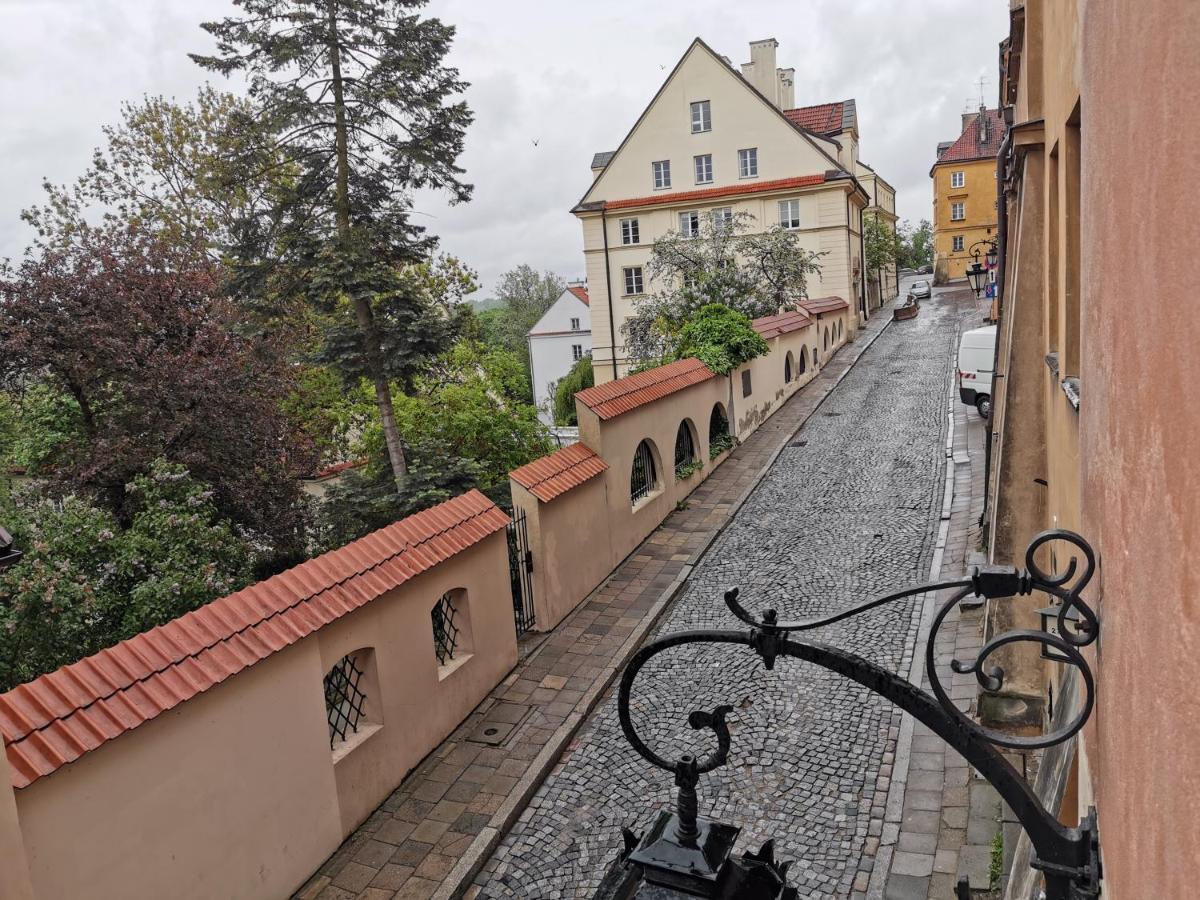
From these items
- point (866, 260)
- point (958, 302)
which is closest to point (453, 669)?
point (866, 260)

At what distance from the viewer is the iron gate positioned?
38.4 feet

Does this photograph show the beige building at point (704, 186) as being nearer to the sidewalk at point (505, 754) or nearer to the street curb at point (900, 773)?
the sidewalk at point (505, 754)

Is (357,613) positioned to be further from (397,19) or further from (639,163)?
(639,163)

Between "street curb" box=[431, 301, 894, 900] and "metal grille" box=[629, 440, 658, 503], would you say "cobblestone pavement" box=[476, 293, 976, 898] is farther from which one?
"metal grille" box=[629, 440, 658, 503]

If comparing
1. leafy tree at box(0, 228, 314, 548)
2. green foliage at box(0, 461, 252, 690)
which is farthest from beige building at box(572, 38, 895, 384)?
green foliage at box(0, 461, 252, 690)

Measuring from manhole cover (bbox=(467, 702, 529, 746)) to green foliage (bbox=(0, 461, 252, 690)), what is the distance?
390cm

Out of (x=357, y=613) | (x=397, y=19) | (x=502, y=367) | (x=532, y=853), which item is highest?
(x=397, y=19)

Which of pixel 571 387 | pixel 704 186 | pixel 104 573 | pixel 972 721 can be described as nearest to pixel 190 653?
pixel 104 573

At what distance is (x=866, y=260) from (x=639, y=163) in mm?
15128

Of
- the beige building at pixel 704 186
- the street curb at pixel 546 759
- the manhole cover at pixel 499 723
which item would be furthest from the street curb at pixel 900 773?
the beige building at pixel 704 186

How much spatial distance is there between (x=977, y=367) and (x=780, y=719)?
14.3m

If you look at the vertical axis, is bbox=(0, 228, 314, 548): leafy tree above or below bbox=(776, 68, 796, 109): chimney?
below

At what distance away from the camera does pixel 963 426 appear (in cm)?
2050

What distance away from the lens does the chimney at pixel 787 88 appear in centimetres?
4709
